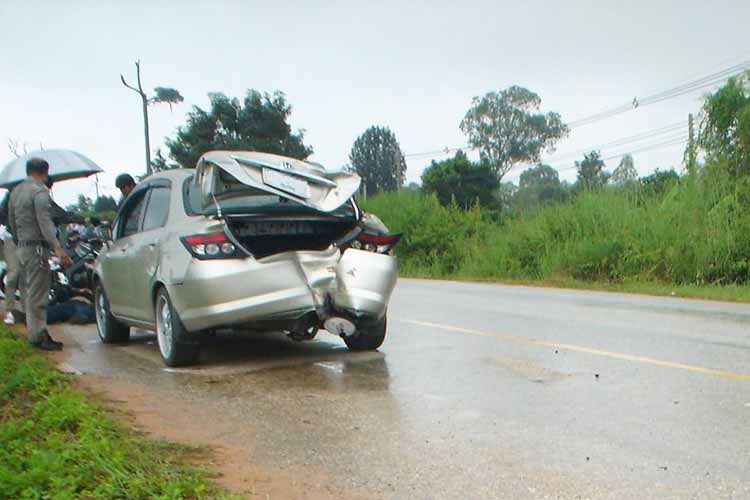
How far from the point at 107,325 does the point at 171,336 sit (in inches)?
94.3

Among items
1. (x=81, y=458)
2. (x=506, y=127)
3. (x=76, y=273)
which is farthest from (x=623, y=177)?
(x=506, y=127)

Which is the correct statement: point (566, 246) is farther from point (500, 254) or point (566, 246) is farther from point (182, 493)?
point (182, 493)

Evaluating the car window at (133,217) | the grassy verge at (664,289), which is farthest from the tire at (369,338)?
the grassy verge at (664,289)

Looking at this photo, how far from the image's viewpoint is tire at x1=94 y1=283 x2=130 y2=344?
946 cm

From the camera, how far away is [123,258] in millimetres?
8648

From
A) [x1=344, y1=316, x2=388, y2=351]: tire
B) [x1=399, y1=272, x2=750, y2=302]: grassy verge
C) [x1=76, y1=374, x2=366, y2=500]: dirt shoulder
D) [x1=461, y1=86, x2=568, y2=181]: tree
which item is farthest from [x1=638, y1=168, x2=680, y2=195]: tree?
[x1=461, y1=86, x2=568, y2=181]: tree

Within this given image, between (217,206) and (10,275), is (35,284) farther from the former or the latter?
(10,275)

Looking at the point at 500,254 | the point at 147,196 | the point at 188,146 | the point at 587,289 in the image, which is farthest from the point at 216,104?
the point at 147,196

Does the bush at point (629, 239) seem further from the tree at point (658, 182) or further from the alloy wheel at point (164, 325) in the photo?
the alloy wheel at point (164, 325)

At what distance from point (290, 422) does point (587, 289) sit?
12787 mm

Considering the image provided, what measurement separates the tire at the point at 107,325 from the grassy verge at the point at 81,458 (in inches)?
137

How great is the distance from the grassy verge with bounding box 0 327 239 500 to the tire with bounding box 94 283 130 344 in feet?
11.4

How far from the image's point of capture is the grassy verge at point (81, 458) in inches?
150

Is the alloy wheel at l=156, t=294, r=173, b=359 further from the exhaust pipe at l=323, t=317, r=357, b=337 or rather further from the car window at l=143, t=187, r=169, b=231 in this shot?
the exhaust pipe at l=323, t=317, r=357, b=337
